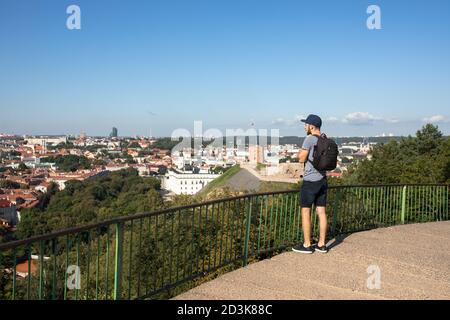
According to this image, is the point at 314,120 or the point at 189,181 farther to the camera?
the point at 189,181

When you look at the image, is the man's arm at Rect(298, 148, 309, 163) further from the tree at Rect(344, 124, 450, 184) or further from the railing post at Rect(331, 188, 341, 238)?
the tree at Rect(344, 124, 450, 184)

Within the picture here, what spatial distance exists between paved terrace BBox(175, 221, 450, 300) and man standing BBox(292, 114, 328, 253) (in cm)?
44

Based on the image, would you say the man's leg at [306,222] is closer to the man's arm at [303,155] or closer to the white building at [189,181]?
the man's arm at [303,155]

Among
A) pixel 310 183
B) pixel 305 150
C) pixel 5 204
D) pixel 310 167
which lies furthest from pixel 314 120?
pixel 5 204

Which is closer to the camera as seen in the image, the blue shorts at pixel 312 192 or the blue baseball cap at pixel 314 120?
the blue baseball cap at pixel 314 120

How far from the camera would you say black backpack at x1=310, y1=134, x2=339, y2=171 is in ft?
18.4

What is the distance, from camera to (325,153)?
5.61 m

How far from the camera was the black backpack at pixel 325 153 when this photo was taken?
5605 millimetres

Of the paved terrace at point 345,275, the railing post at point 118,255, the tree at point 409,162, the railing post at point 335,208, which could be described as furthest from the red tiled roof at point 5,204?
the railing post at point 118,255

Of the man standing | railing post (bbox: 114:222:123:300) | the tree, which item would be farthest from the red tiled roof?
railing post (bbox: 114:222:123:300)

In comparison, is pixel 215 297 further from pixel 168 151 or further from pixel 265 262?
pixel 168 151

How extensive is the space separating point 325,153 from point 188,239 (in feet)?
8.63

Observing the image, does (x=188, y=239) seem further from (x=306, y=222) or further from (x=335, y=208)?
(x=335, y=208)
